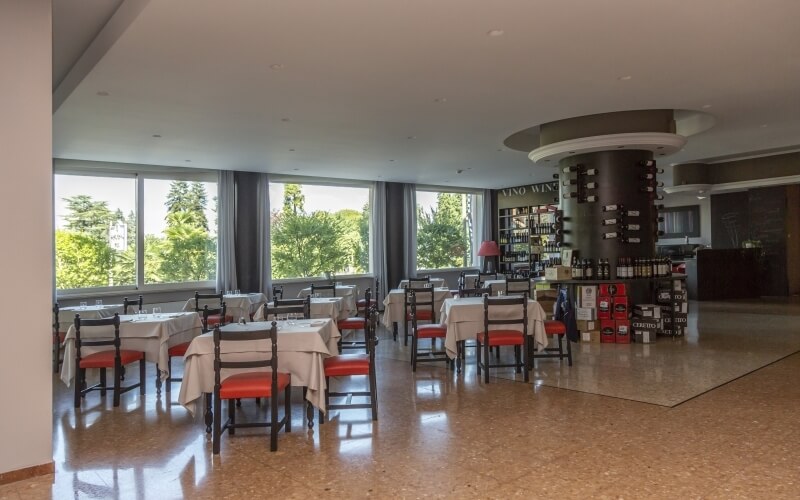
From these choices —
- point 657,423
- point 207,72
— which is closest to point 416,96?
point 207,72

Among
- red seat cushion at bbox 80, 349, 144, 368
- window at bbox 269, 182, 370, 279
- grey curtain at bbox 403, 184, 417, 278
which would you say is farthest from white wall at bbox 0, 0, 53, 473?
grey curtain at bbox 403, 184, 417, 278

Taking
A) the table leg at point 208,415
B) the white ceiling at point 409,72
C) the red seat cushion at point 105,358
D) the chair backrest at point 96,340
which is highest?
the white ceiling at point 409,72

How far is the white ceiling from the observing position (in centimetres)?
443

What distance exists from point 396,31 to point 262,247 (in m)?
8.37

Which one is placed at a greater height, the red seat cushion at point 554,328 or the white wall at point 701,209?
the white wall at point 701,209

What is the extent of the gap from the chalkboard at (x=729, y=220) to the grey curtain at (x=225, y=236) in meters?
12.9

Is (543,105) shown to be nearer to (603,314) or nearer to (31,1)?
(603,314)

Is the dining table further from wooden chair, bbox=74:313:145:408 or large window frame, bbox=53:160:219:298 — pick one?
large window frame, bbox=53:160:219:298

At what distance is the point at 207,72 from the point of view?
5582mm

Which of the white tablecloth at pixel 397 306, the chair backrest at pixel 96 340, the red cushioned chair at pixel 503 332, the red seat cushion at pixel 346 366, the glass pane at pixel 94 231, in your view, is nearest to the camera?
the red seat cushion at pixel 346 366

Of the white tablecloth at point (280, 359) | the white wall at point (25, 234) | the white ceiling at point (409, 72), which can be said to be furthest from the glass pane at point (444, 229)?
the white wall at point (25, 234)

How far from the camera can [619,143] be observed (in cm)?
807

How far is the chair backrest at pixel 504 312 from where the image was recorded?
598cm

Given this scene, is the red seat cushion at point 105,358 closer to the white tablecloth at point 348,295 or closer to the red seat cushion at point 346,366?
the red seat cushion at point 346,366
